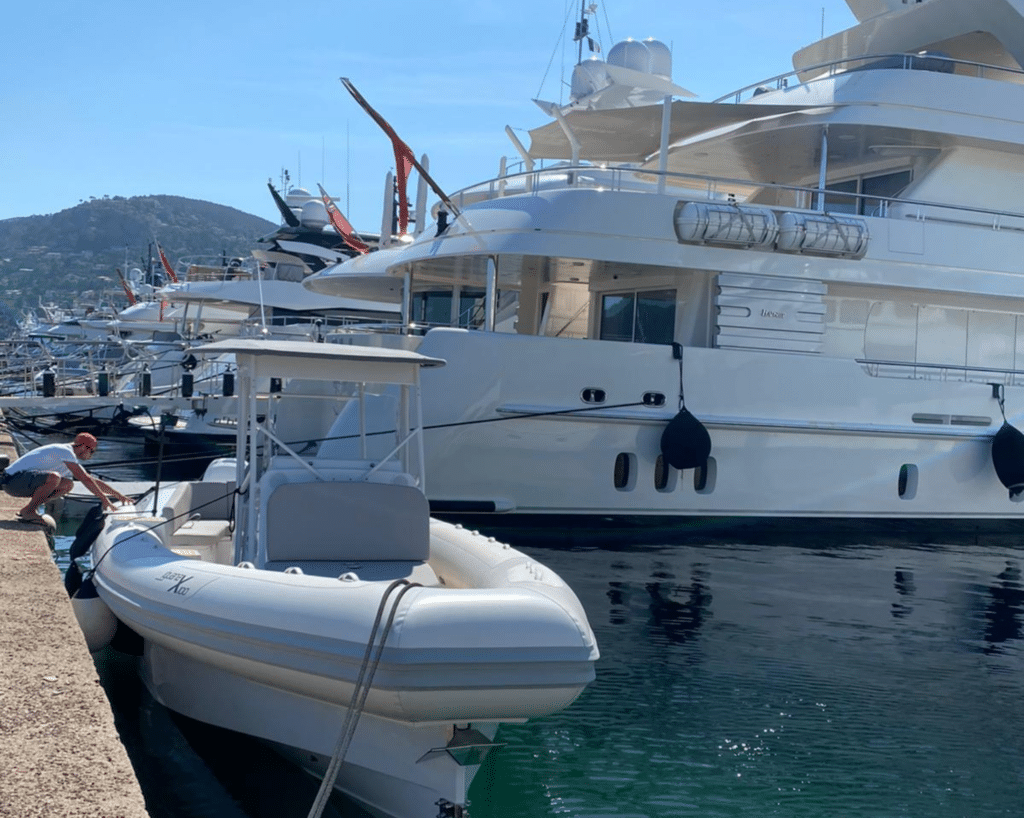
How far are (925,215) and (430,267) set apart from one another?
21.3ft

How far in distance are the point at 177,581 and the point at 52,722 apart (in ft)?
4.88

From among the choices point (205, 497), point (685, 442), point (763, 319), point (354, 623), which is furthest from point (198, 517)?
point (763, 319)

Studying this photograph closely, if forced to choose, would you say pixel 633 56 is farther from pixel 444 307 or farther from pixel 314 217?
pixel 314 217

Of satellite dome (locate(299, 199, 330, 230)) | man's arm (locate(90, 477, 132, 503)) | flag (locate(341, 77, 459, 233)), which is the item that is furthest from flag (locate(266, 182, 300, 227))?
man's arm (locate(90, 477, 132, 503))

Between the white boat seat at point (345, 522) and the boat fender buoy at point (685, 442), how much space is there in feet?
19.5

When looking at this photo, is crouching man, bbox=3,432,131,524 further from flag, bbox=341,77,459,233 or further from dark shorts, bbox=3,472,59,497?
flag, bbox=341,77,459,233

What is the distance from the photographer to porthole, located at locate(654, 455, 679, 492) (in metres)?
12.8

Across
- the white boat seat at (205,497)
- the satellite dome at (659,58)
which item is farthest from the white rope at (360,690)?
the satellite dome at (659,58)

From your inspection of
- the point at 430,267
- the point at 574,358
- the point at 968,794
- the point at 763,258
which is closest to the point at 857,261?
the point at 763,258

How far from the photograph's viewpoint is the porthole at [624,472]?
12.6 meters

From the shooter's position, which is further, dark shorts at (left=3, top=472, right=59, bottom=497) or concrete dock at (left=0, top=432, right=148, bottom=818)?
dark shorts at (left=3, top=472, right=59, bottom=497)

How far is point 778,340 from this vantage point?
13266 mm

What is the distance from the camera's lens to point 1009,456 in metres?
13.9

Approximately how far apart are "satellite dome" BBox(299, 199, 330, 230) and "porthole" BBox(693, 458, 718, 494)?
24.4 meters
